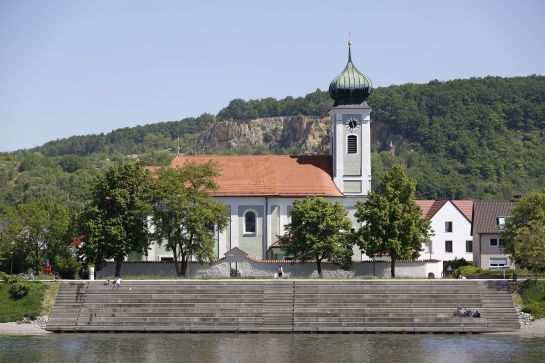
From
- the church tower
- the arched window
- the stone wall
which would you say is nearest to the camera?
the stone wall

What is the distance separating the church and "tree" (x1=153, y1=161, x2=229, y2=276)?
18.9 ft

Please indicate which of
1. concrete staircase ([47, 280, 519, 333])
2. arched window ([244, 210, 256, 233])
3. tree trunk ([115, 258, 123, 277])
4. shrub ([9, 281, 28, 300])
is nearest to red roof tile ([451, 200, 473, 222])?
arched window ([244, 210, 256, 233])

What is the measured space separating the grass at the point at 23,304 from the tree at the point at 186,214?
11.2 metres

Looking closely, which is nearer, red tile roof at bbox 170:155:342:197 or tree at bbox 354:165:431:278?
tree at bbox 354:165:431:278

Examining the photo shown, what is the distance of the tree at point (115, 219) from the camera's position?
83.2 m

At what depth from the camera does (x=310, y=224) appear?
8362cm

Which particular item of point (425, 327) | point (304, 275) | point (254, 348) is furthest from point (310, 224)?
point (254, 348)

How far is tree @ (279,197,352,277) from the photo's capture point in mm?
83000

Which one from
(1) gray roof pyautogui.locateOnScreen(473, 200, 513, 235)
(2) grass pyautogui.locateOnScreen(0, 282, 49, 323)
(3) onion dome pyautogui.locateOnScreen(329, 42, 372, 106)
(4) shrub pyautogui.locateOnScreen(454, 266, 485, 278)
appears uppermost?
(3) onion dome pyautogui.locateOnScreen(329, 42, 372, 106)

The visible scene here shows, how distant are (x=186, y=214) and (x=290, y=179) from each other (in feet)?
39.3

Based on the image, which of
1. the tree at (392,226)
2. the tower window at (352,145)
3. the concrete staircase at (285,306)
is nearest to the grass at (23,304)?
the concrete staircase at (285,306)

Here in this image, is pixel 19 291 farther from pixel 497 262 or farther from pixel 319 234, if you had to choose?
pixel 497 262

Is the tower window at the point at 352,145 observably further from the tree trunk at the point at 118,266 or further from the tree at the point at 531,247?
the tree trunk at the point at 118,266

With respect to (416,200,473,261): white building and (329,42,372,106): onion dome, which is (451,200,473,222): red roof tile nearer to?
(416,200,473,261): white building
